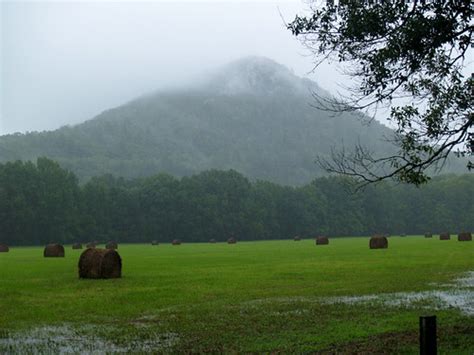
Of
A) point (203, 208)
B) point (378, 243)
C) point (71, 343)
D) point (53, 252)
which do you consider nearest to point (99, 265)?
point (71, 343)

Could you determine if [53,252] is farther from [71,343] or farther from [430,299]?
[71,343]

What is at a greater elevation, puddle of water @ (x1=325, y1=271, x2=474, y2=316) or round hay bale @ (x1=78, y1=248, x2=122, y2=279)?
round hay bale @ (x1=78, y1=248, x2=122, y2=279)

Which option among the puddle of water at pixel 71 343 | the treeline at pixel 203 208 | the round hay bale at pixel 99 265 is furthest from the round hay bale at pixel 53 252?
the treeline at pixel 203 208

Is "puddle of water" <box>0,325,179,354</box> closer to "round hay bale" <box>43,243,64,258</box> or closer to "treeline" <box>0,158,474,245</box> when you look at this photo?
"round hay bale" <box>43,243,64,258</box>

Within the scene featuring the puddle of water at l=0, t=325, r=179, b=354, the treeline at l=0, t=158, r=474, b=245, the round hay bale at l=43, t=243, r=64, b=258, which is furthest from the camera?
the treeline at l=0, t=158, r=474, b=245

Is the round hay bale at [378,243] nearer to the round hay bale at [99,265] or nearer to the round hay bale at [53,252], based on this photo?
the round hay bale at [53,252]

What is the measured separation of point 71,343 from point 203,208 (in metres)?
118

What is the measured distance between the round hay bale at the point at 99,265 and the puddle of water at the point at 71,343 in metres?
13.0

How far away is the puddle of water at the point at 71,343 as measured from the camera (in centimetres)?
1090

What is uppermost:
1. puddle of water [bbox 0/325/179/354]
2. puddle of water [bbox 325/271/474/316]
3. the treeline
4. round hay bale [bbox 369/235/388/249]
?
the treeline

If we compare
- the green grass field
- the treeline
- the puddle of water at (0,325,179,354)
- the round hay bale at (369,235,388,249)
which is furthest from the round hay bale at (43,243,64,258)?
the treeline

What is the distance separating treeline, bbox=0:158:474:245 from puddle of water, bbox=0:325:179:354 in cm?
9332

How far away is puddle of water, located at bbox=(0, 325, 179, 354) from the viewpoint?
1090cm

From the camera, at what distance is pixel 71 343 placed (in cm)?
1163
